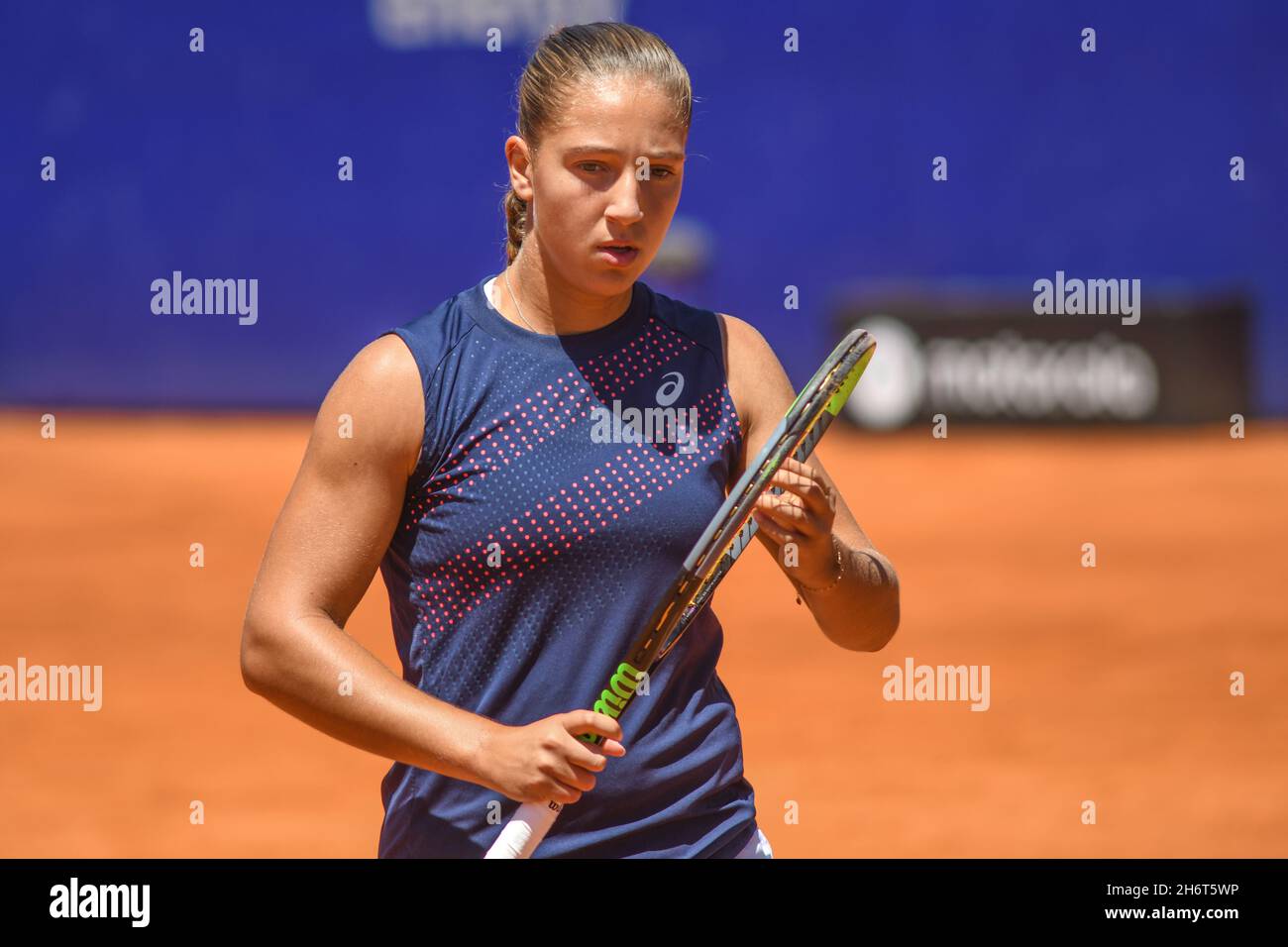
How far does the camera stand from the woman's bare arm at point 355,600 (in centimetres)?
221

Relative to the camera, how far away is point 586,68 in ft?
7.66

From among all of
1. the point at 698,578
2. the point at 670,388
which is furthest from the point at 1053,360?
the point at 698,578

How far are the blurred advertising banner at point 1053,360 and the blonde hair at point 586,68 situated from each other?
12212 mm

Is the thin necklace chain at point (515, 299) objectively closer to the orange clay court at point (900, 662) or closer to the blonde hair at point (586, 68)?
the blonde hair at point (586, 68)

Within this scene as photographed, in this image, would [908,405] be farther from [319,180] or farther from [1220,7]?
[319,180]

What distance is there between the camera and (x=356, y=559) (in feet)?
7.56

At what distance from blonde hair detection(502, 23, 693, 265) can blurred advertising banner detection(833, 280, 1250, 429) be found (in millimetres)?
12212

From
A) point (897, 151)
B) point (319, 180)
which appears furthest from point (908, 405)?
point (319, 180)

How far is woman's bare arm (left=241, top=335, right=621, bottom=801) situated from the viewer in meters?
2.21

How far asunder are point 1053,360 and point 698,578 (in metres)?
12.9

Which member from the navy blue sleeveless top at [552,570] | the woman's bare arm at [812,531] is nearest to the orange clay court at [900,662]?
the woman's bare arm at [812,531]

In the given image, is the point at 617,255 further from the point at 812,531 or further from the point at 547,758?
the point at 547,758

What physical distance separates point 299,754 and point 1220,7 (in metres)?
11.7

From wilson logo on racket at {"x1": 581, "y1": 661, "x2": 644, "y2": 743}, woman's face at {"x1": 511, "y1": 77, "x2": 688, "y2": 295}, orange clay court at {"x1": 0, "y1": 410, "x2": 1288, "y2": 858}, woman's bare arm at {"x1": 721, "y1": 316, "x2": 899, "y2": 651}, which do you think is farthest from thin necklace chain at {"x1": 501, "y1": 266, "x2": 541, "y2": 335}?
orange clay court at {"x1": 0, "y1": 410, "x2": 1288, "y2": 858}
